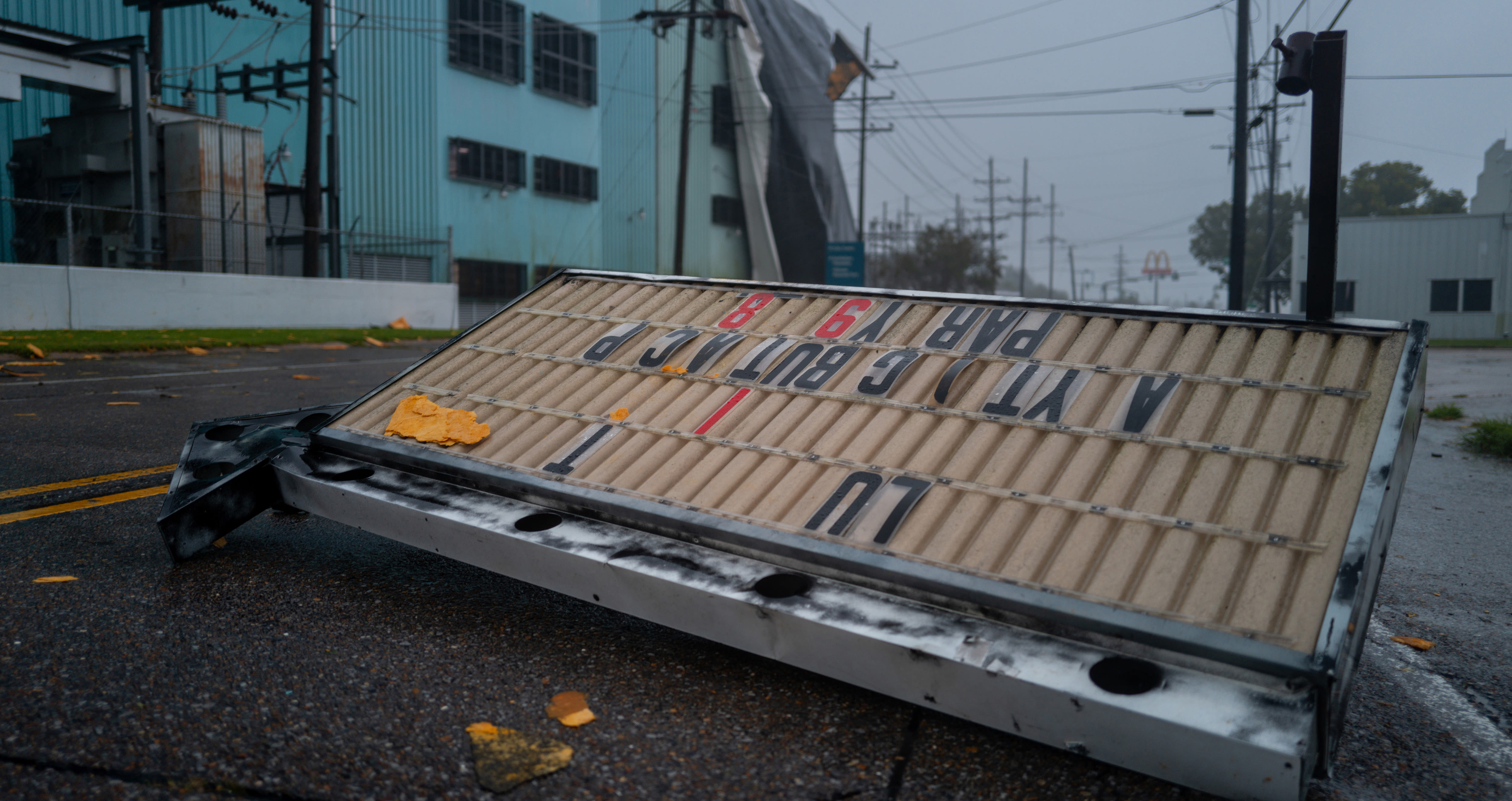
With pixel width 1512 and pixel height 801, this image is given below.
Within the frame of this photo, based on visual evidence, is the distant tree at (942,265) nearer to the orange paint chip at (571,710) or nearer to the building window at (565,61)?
the building window at (565,61)

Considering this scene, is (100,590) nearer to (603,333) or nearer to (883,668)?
(603,333)

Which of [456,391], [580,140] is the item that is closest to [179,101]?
[580,140]

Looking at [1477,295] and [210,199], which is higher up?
[210,199]

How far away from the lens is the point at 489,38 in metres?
26.0

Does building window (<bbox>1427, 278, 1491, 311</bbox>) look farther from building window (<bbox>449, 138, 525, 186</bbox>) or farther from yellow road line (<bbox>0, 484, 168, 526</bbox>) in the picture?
yellow road line (<bbox>0, 484, 168, 526</bbox>)

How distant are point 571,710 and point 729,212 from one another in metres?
34.9

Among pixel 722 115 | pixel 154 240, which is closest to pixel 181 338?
pixel 154 240

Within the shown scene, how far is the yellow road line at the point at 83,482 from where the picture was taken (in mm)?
4223

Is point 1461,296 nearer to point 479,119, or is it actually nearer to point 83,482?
point 479,119

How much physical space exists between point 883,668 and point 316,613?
1873 millimetres

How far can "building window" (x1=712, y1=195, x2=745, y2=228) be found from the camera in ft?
117

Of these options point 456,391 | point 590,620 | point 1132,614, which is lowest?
point 590,620

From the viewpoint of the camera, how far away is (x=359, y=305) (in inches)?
807

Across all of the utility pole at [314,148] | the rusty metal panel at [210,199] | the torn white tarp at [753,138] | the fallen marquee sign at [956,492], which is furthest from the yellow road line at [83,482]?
the torn white tarp at [753,138]
